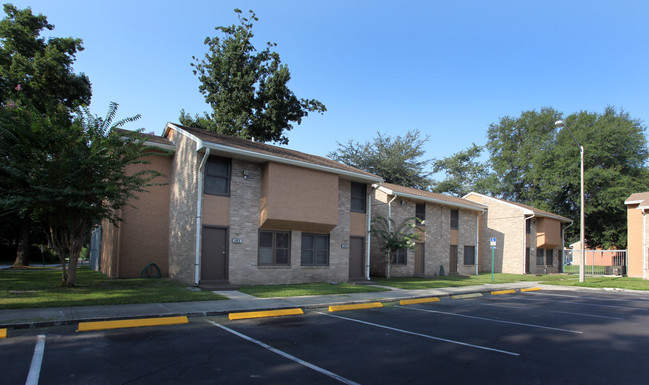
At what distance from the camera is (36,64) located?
2195 cm

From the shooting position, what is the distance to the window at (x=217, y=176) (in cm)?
1525

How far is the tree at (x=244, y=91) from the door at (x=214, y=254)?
60.3ft

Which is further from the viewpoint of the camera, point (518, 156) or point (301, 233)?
point (518, 156)

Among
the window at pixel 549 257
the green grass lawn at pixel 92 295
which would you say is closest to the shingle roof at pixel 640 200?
the window at pixel 549 257

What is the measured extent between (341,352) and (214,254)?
948 centimetres

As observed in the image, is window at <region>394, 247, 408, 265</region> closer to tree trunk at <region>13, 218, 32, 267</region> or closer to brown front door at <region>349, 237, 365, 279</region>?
brown front door at <region>349, 237, 365, 279</region>

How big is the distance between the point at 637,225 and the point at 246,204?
29.7 m

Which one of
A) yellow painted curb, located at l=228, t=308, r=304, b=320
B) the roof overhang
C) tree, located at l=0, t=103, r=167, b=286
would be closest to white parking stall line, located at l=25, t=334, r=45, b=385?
yellow painted curb, located at l=228, t=308, r=304, b=320

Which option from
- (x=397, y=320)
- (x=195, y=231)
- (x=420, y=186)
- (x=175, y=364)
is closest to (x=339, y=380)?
(x=175, y=364)

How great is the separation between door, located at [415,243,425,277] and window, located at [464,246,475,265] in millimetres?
5192

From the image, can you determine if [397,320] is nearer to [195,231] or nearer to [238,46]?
[195,231]

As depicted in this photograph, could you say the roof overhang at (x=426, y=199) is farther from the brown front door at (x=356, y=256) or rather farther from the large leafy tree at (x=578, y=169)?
the large leafy tree at (x=578, y=169)

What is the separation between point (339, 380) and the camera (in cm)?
530

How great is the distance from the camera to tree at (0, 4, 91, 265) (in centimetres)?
2159
